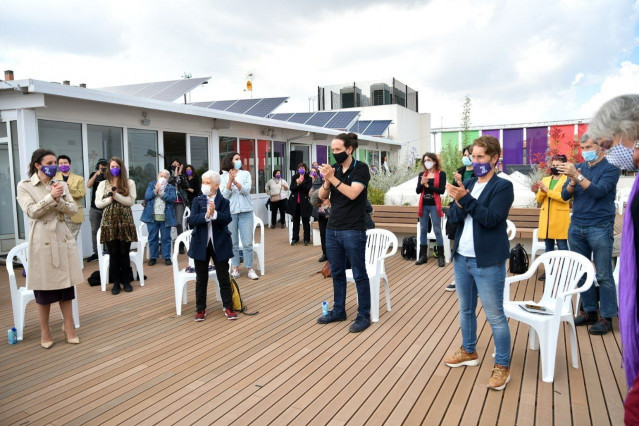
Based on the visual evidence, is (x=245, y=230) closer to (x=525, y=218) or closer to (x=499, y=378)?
(x=499, y=378)

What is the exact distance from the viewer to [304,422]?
273 cm

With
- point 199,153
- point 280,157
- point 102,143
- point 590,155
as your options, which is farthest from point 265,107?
point 590,155

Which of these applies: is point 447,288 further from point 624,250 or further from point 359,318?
point 624,250

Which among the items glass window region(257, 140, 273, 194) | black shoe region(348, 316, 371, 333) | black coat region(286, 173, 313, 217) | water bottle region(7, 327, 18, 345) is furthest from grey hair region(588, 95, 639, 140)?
glass window region(257, 140, 273, 194)

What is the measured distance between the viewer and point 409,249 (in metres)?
7.81

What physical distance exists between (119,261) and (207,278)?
2.01 m

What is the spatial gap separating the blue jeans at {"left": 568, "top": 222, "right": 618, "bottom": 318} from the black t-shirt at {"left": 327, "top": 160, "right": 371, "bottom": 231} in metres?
1.84

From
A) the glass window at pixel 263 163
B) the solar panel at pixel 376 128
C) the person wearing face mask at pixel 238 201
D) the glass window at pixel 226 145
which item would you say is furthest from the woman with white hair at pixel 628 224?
the solar panel at pixel 376 128

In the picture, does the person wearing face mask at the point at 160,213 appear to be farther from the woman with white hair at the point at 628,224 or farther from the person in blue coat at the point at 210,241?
the woman with white hair at the point at 628,224

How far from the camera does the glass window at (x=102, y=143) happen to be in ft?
27.3

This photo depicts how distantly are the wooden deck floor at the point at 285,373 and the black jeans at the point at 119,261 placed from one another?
0.74 metres

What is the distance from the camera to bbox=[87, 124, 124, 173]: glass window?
328 inches

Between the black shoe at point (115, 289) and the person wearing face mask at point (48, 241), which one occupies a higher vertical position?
the person wearing face mask at point (48, 241)

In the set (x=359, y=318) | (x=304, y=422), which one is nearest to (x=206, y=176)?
(x=359, y=318)
